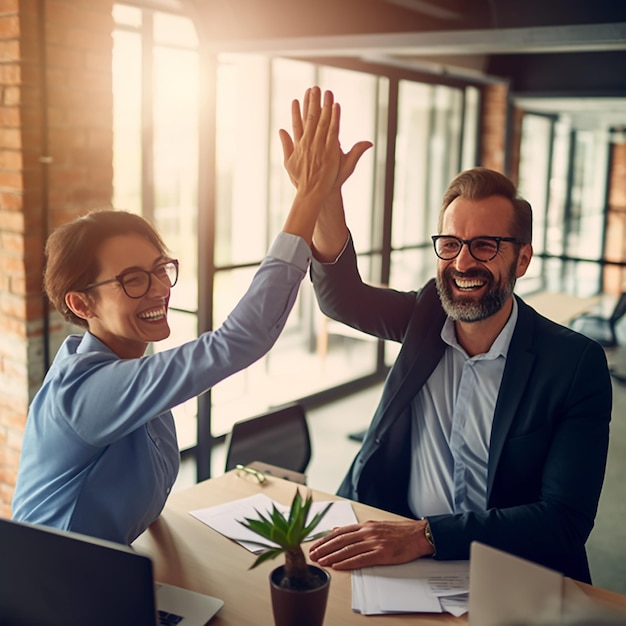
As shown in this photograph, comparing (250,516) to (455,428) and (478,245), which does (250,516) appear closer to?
(455,428)

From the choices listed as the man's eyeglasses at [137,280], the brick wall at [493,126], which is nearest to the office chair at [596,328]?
the brick wall at [493,126]

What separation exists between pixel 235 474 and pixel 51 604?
42.8 inches

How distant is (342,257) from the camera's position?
2.19 metres

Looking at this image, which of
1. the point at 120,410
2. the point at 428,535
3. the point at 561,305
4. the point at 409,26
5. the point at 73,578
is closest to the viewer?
the point at 73,578

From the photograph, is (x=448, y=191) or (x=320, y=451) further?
(x=320, y=451)

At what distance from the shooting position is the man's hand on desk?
1.68 m

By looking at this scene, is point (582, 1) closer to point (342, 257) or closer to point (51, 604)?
point (342, 257)

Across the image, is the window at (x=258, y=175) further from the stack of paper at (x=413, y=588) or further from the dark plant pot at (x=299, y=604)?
the dark plant pot at (x=299, y=604)

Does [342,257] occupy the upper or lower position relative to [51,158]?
lower

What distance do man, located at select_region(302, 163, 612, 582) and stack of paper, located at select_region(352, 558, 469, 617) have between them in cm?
3

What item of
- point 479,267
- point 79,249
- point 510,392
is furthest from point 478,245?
point 79,249

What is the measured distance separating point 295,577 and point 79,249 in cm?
83

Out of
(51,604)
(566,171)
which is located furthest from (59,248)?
(566,171)

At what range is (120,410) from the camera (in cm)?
146
